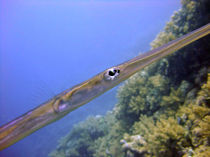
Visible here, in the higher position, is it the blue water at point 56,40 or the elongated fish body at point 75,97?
the blue water at point 56,40

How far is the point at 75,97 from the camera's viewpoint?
3.60ft

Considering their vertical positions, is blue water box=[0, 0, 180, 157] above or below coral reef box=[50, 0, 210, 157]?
above

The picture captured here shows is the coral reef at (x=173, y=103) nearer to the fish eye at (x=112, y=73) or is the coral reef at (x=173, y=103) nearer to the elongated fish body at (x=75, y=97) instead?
the elongated fish body at (x=75, y=97)

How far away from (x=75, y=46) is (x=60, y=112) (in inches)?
6258

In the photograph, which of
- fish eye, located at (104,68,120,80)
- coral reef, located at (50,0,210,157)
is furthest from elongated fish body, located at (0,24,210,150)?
coral reef, located at (50,0,210,157)

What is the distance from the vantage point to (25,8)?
104875 mm

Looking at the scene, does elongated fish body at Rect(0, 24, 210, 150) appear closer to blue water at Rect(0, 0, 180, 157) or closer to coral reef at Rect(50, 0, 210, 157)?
coral reef at Rect(50, 0, 210, 157)

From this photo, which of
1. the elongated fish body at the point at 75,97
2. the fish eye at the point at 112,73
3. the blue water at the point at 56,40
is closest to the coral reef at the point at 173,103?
the elongated fish body at the point at 75,97

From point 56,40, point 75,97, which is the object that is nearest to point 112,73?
point 75,97

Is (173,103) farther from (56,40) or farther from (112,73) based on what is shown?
(56,40)

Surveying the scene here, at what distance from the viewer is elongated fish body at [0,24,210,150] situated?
0.96 meters

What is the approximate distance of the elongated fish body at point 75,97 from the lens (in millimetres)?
962

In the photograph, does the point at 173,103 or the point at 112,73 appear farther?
the point at 173,103

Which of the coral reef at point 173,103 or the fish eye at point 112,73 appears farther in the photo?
the coral reef at point 173,103
